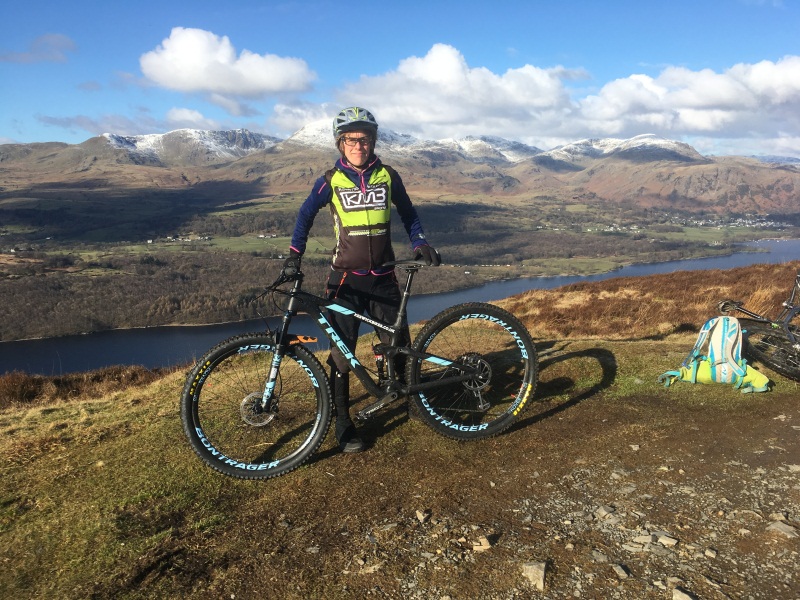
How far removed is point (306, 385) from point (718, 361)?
19.2 ft

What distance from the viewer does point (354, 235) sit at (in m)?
5.86

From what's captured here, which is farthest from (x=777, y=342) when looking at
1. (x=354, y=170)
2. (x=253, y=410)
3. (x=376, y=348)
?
(x=253, y=410)

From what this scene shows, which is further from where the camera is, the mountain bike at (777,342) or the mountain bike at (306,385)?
the mountain bike at (777,342)

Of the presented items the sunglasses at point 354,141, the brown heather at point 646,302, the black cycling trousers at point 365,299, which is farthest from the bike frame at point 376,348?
the brown heather at point 646,302

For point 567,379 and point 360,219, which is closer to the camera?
point 360,219

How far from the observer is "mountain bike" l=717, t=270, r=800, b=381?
23.5 ft

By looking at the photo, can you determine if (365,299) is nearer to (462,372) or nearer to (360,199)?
(360,199)

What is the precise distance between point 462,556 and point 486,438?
2201 millimetres

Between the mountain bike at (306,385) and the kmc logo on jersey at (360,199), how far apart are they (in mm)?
739

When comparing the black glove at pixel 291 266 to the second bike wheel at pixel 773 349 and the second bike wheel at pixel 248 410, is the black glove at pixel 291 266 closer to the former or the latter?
the second bike wheel at pixel 248 410

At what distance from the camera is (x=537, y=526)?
3957mm

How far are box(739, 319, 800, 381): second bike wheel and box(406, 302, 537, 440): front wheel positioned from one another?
3.95m

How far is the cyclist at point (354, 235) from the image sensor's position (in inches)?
228

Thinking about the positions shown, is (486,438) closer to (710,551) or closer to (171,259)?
(710,551)
